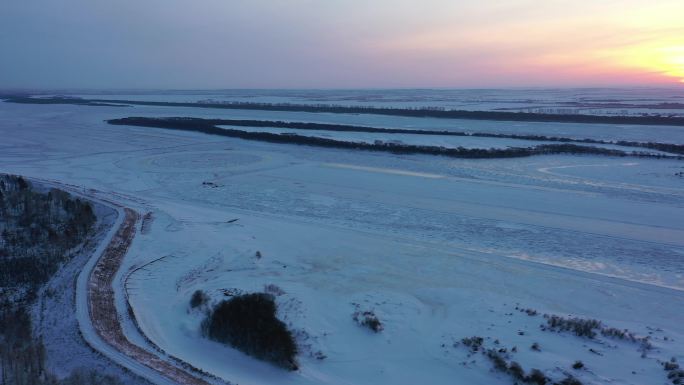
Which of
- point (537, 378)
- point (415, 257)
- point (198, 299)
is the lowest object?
point (537, 378)

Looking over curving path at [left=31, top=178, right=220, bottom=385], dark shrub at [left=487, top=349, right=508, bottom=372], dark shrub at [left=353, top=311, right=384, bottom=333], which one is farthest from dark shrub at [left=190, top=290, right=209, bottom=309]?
dark shrub at [left=487, top=349, right=508, bottom=372]

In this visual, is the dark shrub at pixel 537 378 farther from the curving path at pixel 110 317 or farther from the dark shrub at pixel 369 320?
the curving path at pixel 110 317

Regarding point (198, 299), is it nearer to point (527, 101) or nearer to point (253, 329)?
point (253, 329)

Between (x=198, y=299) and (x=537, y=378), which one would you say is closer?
(x=537, y=378)

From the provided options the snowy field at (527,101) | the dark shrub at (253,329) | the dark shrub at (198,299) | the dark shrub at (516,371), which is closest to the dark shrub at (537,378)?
the dark shrub at (516,371)

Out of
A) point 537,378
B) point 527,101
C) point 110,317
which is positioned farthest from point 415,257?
point 527,101

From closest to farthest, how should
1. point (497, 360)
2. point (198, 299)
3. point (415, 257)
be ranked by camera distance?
point (497, 360) < point (198, 299) < point (415, 257)

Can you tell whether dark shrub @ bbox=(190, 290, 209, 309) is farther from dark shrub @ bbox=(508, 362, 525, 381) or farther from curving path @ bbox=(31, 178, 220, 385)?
dark shrub @ bbox=(508, 362, 525, 381)

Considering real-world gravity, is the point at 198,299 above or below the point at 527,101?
below

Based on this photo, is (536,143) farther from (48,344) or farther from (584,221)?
(48,344)
